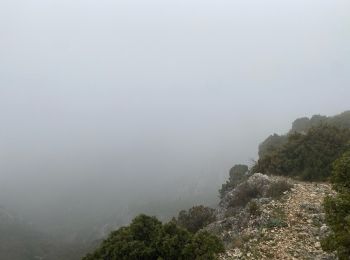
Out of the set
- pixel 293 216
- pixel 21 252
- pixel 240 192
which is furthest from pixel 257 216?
pixel 21 252

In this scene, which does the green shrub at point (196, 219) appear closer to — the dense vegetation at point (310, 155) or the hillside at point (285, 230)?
the hillside at point (285, 230)

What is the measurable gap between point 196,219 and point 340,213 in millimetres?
12884

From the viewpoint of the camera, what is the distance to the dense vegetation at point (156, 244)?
1666cm

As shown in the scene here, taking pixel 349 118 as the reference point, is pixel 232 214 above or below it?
below

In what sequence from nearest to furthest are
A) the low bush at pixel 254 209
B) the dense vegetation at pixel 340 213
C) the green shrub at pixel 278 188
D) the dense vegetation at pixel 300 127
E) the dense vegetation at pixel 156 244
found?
the dense vegetation at pixel 340 213, the dense vegetation at pixel 156 244, the low bush at pixel 254 209, the green shrub at pixel 278 188, the dense vegetation at pixel 300 127

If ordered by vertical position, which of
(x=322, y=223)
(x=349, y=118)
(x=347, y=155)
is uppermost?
(x=349, y=118)

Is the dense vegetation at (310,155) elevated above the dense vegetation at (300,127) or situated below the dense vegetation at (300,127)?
below

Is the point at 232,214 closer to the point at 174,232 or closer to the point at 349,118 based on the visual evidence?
the point at 174,232

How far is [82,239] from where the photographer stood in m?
157

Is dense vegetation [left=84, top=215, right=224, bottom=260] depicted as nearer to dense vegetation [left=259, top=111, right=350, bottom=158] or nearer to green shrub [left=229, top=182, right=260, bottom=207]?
green shrub [left=229, top=182, right=260, bottom=207]

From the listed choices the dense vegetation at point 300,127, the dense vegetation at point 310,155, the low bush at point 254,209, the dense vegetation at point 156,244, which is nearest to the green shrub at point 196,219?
the low bush at point 254,209

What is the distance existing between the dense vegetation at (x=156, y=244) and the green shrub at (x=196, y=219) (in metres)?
7.19

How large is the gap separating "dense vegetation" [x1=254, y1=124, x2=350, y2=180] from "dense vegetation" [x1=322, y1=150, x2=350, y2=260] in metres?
11.0

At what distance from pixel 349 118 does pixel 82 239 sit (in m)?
127
